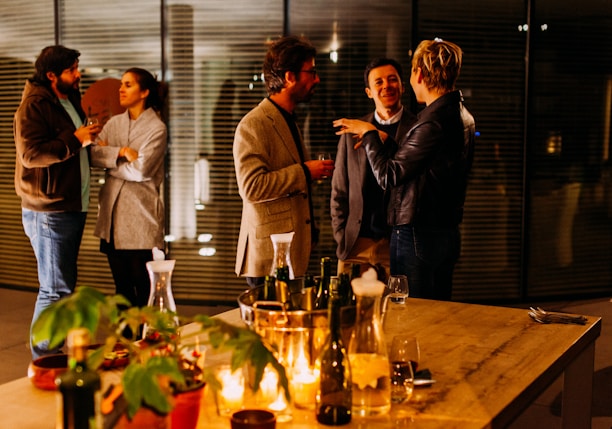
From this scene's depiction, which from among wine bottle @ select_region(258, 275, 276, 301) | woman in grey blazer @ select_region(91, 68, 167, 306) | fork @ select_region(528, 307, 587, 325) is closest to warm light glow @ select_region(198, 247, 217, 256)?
woman in grey blazer @ select_region(91, 68, 167, 306)

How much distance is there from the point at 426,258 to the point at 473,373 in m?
1.39

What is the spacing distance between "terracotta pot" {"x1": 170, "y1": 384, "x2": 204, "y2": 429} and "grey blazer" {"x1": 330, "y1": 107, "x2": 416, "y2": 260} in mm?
2615

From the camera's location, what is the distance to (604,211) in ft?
22.0

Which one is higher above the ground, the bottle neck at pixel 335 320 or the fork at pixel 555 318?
the bottle neck at pixel 335 320

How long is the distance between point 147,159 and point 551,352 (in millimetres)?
2795

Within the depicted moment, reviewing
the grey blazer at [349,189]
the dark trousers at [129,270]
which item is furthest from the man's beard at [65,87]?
the grey blazer at [349,189]

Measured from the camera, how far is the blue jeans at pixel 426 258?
11.0 ft

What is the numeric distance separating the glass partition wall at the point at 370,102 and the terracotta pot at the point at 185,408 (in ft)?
15.4

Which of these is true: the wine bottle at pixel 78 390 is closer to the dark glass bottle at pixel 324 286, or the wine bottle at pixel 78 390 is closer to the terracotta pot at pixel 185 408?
the terracotta pot at pixel 185 408

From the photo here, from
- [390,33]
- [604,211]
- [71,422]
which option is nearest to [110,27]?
[390,33]

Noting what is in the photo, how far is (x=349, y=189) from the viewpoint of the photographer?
4152 millimetres

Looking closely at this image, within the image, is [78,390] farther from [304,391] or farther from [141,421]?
[304,391]

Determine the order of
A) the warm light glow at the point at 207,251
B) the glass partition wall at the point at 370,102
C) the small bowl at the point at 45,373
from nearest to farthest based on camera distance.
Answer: the small bowl at the point at 45,373 → the glass partition wall at the point at 370,102 → the warm light glow at the point at 207,251

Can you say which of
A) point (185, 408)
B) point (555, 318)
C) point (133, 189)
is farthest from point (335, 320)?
point (133, 189)
